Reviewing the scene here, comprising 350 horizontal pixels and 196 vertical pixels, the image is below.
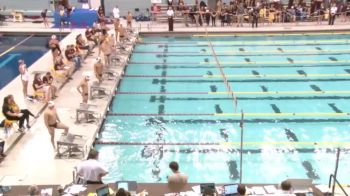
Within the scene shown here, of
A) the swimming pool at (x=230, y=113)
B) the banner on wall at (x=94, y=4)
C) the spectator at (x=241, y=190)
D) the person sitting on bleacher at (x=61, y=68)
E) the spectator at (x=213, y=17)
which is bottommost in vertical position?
the swimming pool at (x=230, y=113)

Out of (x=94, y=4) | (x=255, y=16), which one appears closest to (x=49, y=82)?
(x=255, y=16)

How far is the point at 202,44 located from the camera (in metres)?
18.8

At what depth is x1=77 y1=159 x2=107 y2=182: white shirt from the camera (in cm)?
687

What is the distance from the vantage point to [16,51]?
18.1 metres

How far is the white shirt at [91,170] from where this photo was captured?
6.87 meters

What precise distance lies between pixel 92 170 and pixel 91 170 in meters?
Result: 0.02

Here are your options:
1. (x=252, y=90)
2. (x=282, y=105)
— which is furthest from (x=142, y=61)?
(x=282, y=105)

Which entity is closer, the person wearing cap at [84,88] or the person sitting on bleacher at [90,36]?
the person wearing cap at [84,88]

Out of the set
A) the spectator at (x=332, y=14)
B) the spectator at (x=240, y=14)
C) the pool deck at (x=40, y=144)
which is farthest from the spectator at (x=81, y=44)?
the spectator at (x=332, y=14)

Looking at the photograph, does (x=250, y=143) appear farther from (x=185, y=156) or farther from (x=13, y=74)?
(x=13, y=74)

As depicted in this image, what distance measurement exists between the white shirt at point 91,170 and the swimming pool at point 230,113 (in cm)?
191

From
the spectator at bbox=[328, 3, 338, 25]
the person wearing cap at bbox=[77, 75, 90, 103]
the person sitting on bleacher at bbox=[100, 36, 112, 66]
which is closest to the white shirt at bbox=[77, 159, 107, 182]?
the person wearing cap at bbox=[77, 75, 90, 103]

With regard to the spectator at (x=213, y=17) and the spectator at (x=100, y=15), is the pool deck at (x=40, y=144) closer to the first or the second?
the spectator at (x=100, y=15)

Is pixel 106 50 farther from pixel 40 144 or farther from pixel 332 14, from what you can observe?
pixel 332 14
